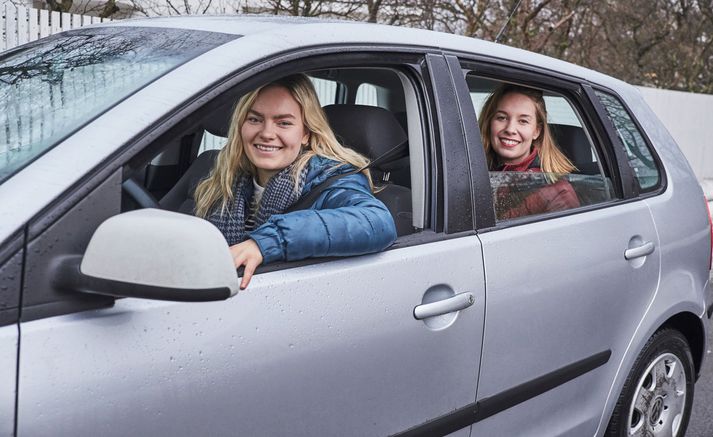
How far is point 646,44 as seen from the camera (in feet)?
79.2

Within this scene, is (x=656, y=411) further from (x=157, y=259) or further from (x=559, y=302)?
(x=157, y=259)

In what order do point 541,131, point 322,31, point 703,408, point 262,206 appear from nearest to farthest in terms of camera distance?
point 322,31
point 262,206
point 541,131
point 703,408

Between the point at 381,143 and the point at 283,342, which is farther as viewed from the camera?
the point at 381,143

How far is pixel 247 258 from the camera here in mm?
1860

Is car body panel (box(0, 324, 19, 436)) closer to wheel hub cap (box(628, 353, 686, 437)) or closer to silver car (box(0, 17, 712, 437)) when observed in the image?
silver car (box(0, 17, 712, 437))

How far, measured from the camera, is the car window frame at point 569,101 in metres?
2.50

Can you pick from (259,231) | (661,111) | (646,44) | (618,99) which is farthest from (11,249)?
(646,44)

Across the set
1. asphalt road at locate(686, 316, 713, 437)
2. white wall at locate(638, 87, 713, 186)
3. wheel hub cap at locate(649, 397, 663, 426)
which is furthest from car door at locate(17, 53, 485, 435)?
white wall at locate(638, 87, 713, 186)

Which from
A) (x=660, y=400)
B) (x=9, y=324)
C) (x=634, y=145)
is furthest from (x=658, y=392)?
(x=9, y=324)

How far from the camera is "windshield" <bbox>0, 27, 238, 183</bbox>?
178cm

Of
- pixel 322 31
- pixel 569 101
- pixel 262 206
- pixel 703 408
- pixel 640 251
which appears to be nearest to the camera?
pixel 322 31

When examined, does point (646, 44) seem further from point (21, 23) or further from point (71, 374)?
point (71, 374)

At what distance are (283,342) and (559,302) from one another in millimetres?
1065

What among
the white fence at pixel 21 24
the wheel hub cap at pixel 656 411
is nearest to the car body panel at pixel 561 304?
the wheel hub cap at pixel 656 411
